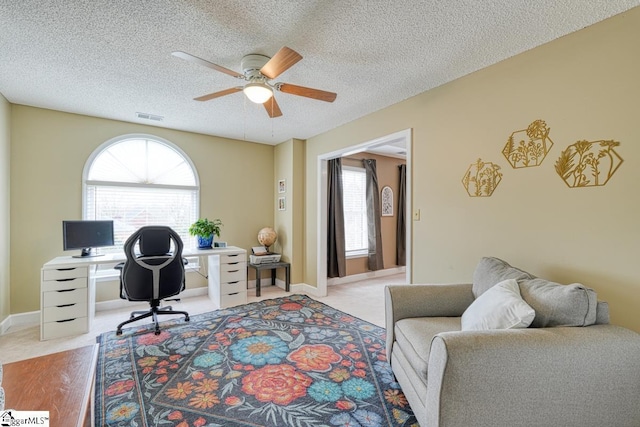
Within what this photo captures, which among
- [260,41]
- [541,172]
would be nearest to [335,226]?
[541,172]

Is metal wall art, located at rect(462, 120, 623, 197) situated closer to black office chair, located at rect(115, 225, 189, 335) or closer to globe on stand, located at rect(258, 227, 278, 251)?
black office chair, located at rect(115, 225, 189, 335)

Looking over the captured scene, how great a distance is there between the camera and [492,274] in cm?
194

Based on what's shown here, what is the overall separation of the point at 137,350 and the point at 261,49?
282cm

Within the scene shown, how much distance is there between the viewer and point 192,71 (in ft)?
8.09

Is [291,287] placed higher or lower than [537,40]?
lower

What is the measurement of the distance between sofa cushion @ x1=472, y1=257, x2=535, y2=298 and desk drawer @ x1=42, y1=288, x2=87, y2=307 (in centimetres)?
382

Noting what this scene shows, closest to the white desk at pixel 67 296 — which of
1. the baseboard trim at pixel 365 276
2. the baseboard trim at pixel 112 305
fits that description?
the baseboard trim at pixel 112 305

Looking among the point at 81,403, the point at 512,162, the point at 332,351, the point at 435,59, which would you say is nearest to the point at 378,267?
the point at 332,351

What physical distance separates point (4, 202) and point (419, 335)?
4.35 m

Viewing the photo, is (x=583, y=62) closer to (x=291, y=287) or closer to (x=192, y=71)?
(x=192, y=71)

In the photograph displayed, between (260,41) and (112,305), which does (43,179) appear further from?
(260,41)

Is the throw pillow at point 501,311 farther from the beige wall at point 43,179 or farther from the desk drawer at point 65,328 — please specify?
the beige wall at point 43,179

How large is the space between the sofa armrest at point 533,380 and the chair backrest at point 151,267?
278cm

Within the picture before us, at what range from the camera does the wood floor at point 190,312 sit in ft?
8.75
